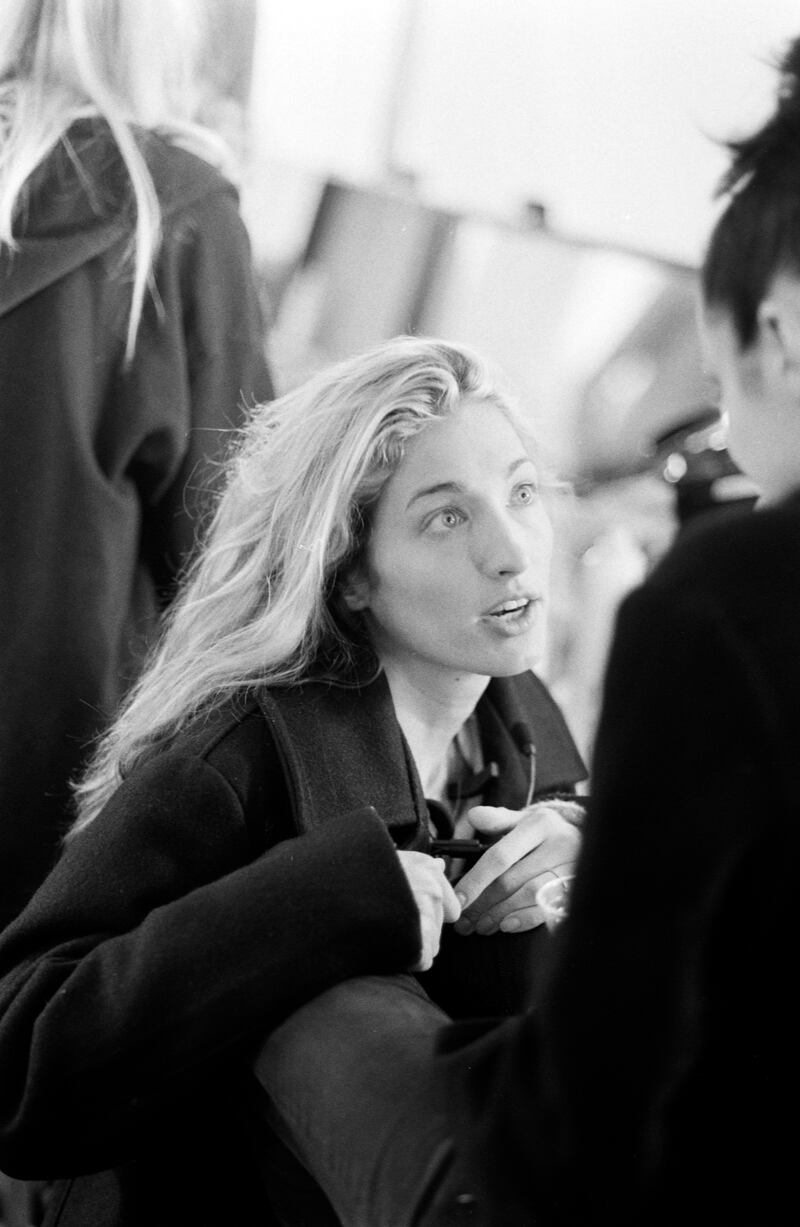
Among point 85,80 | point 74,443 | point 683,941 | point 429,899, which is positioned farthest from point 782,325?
point 85,80

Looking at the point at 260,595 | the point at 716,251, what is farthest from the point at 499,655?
the point at 716,251

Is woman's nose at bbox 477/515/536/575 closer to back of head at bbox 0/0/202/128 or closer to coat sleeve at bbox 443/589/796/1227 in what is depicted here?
coat sleeve at bbox 443/589/796/1227

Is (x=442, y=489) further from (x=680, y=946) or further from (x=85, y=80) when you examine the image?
(x=680, y=946)

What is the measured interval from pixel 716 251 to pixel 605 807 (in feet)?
1.25

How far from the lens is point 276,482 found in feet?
5.39

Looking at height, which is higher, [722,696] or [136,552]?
[722,696]

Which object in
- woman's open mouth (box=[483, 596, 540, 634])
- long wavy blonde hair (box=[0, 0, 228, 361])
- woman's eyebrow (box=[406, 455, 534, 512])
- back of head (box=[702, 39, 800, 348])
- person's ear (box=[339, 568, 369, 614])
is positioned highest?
back of head (box=[702, 39, 800, 348])

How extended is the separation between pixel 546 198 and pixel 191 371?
0.65 meters

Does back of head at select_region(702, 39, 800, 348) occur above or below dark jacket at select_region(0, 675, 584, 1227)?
above

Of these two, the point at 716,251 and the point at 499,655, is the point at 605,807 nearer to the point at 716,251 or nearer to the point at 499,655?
the point at 716,251

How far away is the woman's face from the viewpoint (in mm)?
1494

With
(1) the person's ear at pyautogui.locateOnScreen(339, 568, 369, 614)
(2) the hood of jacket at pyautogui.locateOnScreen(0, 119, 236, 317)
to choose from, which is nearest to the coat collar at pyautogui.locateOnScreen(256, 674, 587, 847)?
(1) the person's ear at pyautogui.locateOnScreen(339, 568, 369, 614)

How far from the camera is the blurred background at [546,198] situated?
2061 millimetres

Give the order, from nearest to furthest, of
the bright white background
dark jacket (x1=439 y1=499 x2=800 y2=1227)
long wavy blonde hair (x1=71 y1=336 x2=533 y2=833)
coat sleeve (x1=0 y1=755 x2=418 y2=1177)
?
dark jacket (x1=439 y1=499 x2=800 y2=1227) → coat sleeve (x1=0 y1=755 x2=418 y2=1177) → long wavy blonde hair (x1=71 y1=336 x2=533 y2=833) → the bright white background
